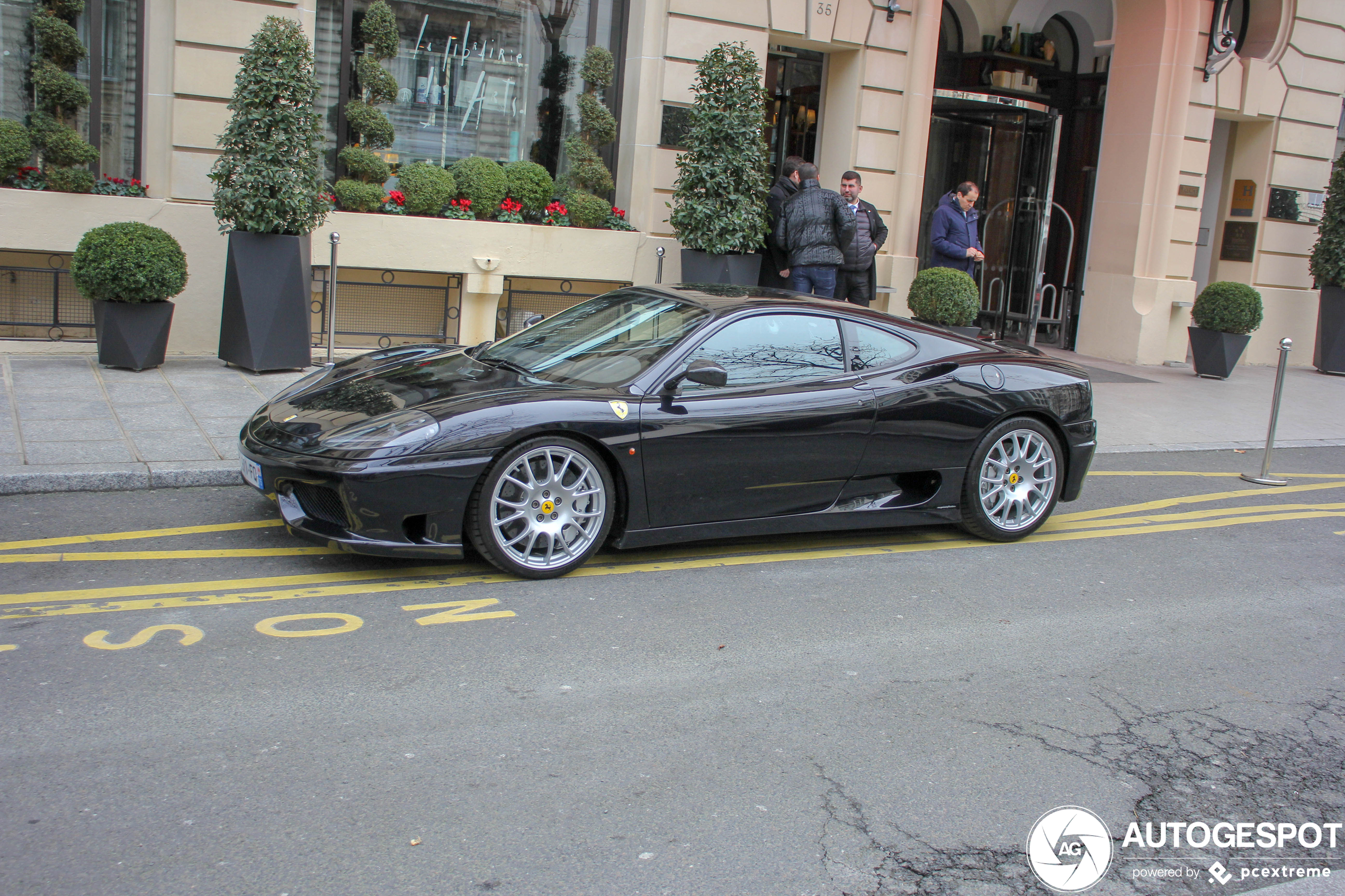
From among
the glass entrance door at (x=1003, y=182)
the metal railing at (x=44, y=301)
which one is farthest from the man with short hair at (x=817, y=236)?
the metal railing at (x=44, y=301)

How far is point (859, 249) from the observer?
1157 centimetres

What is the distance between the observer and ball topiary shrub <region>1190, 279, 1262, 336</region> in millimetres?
14312

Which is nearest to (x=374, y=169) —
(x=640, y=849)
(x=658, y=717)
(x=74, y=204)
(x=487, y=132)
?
(x=487, y=132)

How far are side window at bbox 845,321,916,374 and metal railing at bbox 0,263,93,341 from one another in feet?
24.4

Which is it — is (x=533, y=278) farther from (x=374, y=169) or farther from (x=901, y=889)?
(x=901, y=889)

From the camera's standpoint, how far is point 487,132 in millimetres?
12625

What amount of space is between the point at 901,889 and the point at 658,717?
1159mm

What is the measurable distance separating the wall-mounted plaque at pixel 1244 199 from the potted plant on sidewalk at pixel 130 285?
1458cm

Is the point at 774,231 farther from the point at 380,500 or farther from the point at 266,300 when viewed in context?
the point at 380,500

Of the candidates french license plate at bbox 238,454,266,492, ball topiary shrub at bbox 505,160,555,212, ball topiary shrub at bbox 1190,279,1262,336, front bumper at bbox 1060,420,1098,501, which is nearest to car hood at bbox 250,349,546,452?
french license plate at bbox 238,454,266,492

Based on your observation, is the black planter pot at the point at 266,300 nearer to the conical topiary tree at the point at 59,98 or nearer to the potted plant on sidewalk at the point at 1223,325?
the conical topiary tree at the point at 59,98

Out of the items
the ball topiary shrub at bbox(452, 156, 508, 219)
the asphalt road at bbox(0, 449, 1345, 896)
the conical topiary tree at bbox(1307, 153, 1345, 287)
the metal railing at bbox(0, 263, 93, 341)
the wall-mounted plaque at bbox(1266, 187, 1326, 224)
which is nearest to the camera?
the asphalt road at bbox(0, 449, 1345, 896)

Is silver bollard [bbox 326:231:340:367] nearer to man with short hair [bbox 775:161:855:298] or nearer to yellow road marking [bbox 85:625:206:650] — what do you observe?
man with short hair [bbox 775:161:855:298]

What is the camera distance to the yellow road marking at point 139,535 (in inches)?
215
